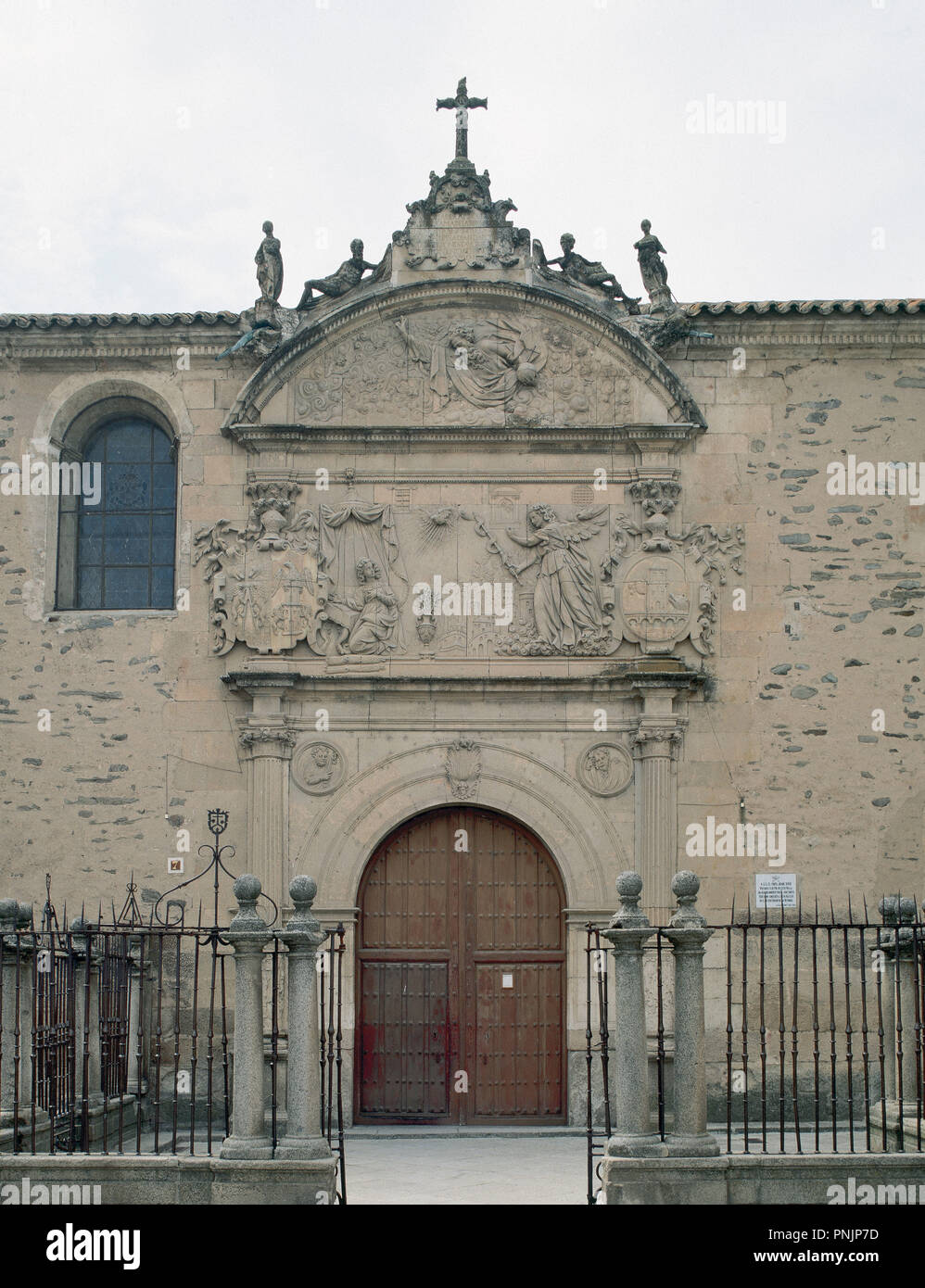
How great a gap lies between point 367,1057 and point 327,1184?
4.81 metres

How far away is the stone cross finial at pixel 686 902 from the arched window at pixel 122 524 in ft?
22.1

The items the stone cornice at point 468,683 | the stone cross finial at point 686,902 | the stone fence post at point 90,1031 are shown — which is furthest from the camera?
the stone cornice at point 468,683

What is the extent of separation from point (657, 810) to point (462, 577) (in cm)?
258

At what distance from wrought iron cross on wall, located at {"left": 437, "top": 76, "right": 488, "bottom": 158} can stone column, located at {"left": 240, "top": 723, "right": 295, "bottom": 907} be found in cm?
543

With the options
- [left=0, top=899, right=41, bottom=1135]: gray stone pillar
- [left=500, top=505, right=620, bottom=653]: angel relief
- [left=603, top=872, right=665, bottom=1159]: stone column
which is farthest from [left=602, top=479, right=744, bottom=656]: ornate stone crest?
[left=0, top=899, right=41, bottom=1135]: gray stone pillar

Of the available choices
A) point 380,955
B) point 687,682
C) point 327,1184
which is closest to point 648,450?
point 687,682

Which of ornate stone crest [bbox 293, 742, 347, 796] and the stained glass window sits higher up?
the stained glass window

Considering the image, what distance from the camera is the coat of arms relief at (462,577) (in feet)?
44.4

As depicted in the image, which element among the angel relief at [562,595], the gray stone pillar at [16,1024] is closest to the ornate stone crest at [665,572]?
the angel relief at [562,595]

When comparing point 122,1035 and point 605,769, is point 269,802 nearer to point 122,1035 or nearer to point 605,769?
point 122,1035

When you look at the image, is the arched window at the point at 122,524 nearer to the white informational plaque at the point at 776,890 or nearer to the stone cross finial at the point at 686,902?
the white informational plaque at the point at 776,890

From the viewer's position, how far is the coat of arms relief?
13.5m

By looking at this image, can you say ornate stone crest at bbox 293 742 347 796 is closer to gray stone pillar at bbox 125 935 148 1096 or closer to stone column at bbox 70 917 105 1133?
gray stone pillar at bbox 125 935 148 1096
